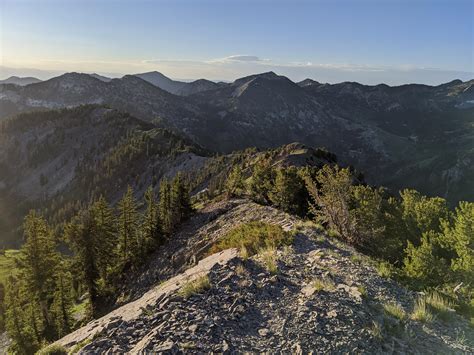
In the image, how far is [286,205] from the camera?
4475 cm

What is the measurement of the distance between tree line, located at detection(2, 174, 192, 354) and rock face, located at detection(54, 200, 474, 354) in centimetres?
3100

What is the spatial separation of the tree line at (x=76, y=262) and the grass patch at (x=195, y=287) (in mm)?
32520

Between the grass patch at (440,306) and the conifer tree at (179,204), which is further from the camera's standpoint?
the conifer tree at (179,204)

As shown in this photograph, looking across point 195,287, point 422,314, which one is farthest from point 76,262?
point 422,314

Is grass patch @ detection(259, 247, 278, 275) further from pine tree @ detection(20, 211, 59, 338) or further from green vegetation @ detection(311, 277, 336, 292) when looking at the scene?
pine tree @ detection(20, 211, 59, 338)

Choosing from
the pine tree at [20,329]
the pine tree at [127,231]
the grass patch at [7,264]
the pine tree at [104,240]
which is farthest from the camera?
the grass patch at [7,264]

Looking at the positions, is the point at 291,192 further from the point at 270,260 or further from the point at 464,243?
the point at 270,260

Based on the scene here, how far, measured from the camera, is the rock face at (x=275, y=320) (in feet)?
37.8

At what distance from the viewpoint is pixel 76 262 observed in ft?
152

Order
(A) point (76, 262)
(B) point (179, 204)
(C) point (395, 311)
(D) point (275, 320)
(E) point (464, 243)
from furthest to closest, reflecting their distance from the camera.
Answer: (B) point (179, 204)
(A) point (76, 262)
(E) point (464, 243)
(C) point (395, 311)
(D) point (275, 320)

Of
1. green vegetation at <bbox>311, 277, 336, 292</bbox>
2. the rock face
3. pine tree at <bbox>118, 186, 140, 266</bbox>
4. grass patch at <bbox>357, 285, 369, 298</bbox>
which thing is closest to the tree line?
pine tree at <bbox>118, 186, 140, 266</bbox>

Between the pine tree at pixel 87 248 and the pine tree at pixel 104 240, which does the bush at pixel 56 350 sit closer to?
the pine tree at pixel 87 248

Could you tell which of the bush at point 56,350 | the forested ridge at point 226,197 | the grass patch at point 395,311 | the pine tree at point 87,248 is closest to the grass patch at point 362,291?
the grass patch at point 395,311

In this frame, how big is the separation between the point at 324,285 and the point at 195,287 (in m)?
5.40
